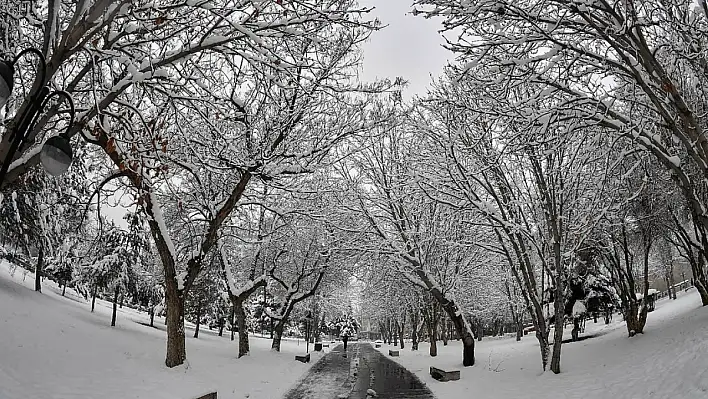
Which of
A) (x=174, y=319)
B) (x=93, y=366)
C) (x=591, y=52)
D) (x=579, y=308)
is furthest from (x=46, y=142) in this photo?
(x=579, y=308)

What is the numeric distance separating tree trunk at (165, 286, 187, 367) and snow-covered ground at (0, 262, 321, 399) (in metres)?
0.44

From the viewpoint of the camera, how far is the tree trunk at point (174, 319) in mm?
12117

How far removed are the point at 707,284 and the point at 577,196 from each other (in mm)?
8922

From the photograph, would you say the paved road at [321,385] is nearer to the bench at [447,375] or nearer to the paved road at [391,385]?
the paved road at [391,385]

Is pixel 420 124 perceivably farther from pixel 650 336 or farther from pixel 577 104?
pixel 650 336

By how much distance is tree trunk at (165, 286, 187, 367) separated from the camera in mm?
12117

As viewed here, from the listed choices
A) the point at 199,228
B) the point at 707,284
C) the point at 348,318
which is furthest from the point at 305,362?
the point at 348,318

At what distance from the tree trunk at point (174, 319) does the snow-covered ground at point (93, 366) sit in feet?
1.46

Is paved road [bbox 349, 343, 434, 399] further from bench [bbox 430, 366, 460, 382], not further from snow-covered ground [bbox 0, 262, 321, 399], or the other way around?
snow-covered ground [bbox 0, 262, 321, 399]

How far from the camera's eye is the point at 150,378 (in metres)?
11.4

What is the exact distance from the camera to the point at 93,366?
39.8 feet

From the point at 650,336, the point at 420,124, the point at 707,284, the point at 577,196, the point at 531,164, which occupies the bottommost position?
the point at 650,336

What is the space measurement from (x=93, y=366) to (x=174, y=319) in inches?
93.1

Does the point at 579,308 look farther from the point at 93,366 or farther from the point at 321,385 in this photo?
the point at 93,366
